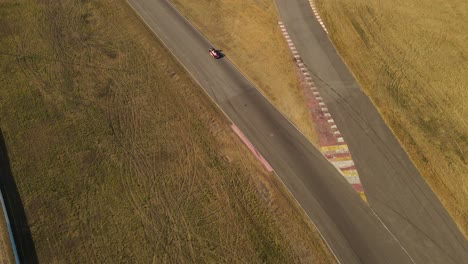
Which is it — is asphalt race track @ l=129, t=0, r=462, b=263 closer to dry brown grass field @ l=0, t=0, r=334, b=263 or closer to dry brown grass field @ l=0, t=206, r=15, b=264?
dry brown grass field @ l=0, t=0, r=334, b=263

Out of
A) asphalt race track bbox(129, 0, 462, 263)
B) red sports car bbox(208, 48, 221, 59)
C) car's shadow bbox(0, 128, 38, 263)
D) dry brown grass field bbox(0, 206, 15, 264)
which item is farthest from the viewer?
red sports car bbox(208, 48, 221, 59)

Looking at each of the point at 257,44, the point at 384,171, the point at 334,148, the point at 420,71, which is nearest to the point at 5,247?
the point at 334,148

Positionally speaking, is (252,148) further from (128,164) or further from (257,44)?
(257,44)

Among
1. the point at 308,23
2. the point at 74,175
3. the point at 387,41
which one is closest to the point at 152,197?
the point at 74,175

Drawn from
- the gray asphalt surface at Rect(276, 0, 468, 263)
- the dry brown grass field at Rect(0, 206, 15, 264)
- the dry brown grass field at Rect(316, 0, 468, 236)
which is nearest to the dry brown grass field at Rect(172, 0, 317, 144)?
the gray asphalt surface at Rect(276, 0, 468, 263)

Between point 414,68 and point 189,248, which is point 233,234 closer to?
point 189,248

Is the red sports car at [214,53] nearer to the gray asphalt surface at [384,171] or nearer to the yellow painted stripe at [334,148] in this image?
the gray asphalt surface at [384,171]

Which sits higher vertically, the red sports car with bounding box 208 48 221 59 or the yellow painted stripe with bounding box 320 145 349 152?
the red sports car with bounding box 208 48 221 59
